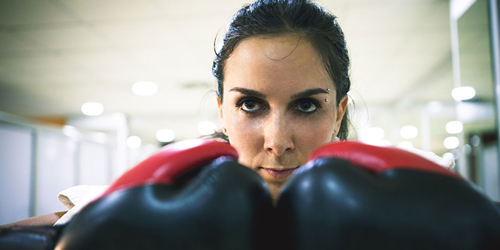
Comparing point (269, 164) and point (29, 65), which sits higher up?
point (29, 65)

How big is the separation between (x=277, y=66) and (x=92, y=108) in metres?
5.58

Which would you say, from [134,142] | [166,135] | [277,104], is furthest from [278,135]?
[134,142]

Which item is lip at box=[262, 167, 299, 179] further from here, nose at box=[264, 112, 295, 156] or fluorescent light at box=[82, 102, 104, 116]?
fluorescent light at box=[82, 102, 104, 116]

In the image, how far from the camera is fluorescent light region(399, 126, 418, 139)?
834 cm

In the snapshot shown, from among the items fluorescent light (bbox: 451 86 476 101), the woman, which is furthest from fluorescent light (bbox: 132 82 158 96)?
the woman

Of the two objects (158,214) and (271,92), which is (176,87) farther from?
(158,214)

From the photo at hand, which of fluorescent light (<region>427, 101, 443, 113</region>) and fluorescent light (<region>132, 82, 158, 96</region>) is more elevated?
fluorescent light (<region>132, 82, 158, 96</region>)

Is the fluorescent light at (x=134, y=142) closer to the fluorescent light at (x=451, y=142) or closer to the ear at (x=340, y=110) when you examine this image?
the ear at (x=340, y=110)

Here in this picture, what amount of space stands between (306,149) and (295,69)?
188 mm

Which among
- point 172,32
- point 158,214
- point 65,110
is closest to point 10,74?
point 65,110

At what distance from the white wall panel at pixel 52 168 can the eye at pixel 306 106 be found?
292 cm

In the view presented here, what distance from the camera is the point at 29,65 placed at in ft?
11.8

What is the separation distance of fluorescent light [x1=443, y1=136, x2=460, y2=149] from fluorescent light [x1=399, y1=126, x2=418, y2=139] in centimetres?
244

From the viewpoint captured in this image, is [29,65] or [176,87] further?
[176,87]
